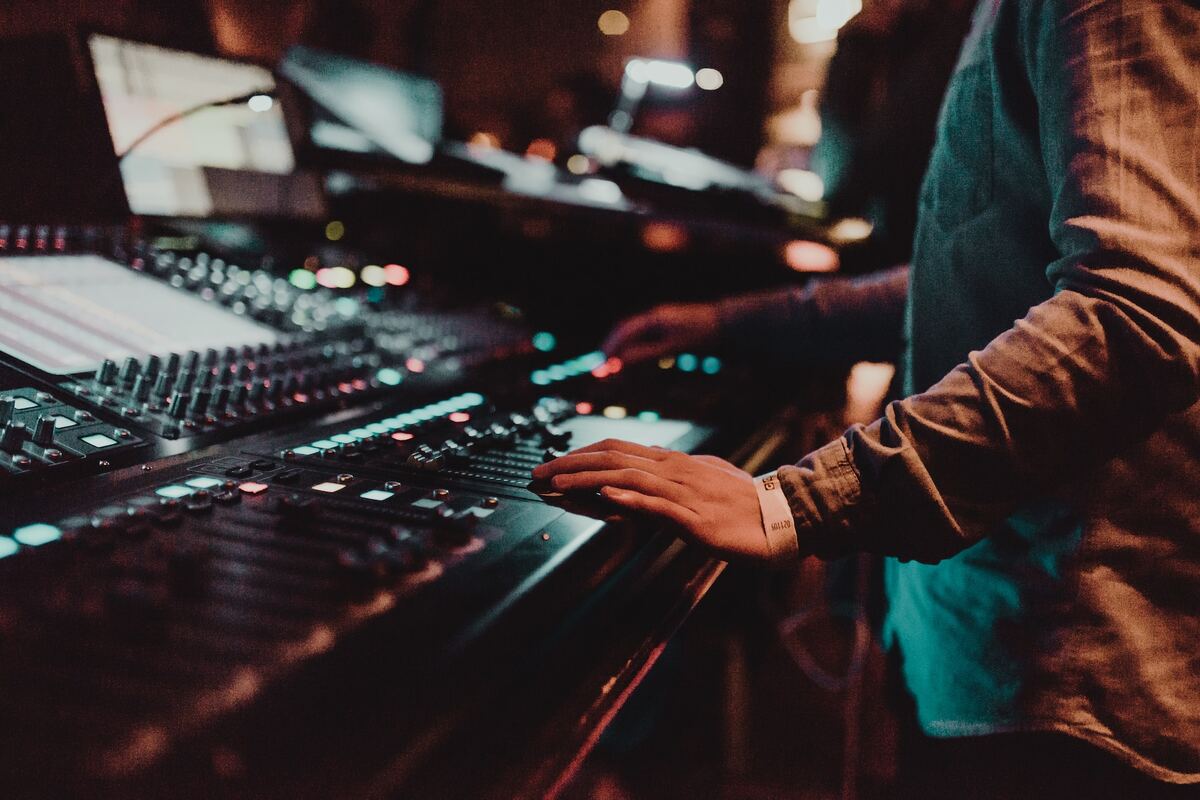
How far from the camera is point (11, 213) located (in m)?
0.90

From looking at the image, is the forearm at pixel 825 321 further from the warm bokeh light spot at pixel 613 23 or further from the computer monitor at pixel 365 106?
the warm bokeh light spot at pixel 613 23

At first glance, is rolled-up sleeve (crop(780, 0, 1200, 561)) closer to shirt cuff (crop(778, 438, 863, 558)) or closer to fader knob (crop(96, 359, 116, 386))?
shirt cuff (crop(778, 438, 863, 558))

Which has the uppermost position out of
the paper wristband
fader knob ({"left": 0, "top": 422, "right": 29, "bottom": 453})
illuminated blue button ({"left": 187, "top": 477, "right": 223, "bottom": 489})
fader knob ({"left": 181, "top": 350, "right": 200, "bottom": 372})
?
fader knob ({"left": 181, "top": 350, "right": 200, "bottom": 372})

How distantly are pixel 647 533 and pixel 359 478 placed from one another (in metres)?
0.25

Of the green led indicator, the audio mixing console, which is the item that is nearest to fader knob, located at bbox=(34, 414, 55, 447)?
the audio mixing console

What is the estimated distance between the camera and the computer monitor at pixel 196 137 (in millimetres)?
1041

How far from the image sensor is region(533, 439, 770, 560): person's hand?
0.61 m

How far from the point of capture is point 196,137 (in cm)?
116

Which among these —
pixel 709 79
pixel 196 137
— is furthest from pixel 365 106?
pixel 709 79

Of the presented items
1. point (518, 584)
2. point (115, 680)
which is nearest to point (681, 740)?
point (518, 584)

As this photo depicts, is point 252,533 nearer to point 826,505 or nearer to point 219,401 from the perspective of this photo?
point 219,401

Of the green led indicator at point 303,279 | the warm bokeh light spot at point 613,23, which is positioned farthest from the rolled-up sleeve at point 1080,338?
the warm bokeh light spot at point 613,23

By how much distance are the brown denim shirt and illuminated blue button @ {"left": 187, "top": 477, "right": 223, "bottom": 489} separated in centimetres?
47

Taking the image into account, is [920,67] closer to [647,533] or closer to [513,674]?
[647,533]
